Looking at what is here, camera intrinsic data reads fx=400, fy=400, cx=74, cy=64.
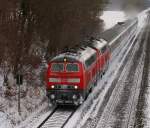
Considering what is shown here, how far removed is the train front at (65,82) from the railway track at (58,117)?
1.89 feet

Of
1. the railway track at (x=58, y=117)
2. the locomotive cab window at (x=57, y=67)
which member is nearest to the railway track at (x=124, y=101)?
the railway track at (x=58, y=117)

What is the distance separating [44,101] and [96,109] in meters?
3.25

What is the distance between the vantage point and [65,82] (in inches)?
875

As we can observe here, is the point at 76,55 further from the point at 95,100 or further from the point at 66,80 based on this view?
the point at 95,100

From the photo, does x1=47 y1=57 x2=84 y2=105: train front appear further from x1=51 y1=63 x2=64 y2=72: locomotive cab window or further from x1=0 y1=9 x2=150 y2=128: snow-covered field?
x1=0 y1=9 x2=150 y2=128: snow-covered field

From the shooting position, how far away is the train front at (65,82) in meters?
22.2

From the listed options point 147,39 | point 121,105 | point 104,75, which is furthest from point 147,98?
point 147,39

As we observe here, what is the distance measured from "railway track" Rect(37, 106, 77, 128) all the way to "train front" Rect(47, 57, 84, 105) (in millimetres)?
576

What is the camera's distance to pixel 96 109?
2288 cm

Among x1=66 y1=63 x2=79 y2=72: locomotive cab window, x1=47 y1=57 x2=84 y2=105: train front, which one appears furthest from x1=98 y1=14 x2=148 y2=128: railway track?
x1=66 y1=63 x2=79 y2=72: locomotive cab window

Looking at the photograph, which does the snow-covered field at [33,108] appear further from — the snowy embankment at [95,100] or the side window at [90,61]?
the side window at [90,61]

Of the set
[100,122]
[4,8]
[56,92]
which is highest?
[4,8]

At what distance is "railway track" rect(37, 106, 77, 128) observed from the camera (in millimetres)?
19625

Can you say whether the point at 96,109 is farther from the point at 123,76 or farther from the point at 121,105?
the point at 123,76
